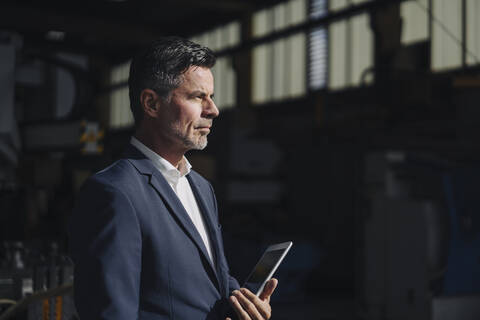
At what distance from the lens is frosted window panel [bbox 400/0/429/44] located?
7.02 meters

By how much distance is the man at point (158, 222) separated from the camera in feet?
3.21

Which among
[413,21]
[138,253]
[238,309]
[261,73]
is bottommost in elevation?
[238,309]

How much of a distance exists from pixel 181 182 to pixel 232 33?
32.1 ft

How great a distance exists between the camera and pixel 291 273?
5.59 metres

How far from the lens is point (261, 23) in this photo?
32.7 ft

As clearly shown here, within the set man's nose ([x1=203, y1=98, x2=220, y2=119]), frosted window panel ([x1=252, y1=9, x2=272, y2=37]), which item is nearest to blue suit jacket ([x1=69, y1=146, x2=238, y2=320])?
man's nose ([x1=203, y1=98, x2=220, y2=119])

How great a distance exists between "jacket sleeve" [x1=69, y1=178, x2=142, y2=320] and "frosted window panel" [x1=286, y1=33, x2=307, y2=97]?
7.98 metres

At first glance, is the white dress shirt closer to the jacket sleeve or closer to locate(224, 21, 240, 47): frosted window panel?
the jacket sleeve

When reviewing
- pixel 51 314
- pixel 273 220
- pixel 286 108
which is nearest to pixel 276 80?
pixel 286 108

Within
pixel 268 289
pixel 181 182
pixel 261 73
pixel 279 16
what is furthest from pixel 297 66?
pixel 268 289

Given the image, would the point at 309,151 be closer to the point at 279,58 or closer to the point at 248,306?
the point at 279,58

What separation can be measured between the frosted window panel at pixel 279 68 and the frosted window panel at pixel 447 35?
289 cm

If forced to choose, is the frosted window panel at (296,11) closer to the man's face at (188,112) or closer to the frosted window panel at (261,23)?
the frosted window panel at (261,23)

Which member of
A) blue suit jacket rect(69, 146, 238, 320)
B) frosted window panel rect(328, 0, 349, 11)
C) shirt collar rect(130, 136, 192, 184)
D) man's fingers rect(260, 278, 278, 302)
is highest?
frosted window panel rect(328, 0, 349, 11)
